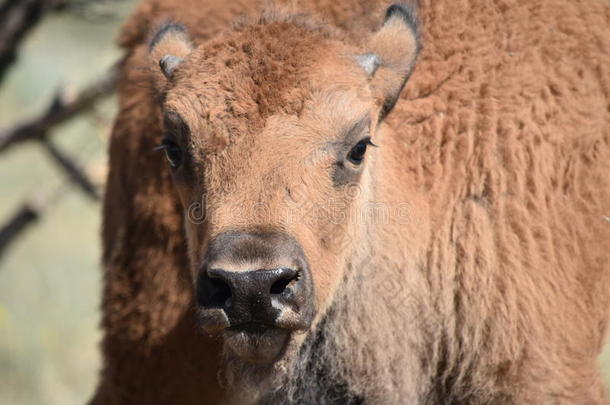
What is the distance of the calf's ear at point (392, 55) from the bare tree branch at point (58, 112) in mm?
4807

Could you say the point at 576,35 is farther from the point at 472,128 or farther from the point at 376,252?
the point at 376,252

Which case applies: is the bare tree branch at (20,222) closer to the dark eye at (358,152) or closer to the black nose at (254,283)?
the dark eye at (358,152)

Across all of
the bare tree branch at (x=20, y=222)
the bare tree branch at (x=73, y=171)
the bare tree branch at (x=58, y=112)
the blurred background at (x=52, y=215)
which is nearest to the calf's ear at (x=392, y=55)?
the blurred background at (x=52, y=215)

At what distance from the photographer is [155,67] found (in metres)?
5.79

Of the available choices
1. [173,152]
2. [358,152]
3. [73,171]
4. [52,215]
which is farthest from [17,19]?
[52,215]

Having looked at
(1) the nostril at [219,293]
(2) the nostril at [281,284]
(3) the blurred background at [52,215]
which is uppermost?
(2) the nostril at [281,284]

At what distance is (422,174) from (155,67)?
190 cm

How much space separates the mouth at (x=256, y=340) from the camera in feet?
14.9

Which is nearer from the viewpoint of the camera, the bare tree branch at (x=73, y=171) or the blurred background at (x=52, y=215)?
the blurred background at (x=52, y=215)

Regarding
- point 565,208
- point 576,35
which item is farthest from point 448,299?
point 576,35

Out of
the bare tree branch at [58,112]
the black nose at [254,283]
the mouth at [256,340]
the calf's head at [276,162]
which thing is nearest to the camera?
the black nose at [254,283]

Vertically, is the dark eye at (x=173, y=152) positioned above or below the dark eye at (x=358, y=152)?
below

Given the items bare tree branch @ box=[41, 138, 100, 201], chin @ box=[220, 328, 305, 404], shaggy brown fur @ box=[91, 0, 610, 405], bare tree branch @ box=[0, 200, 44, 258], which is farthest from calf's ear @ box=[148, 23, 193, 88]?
bare tree branch @ box=[0, 200, 44, 258]

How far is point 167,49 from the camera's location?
580 cm
